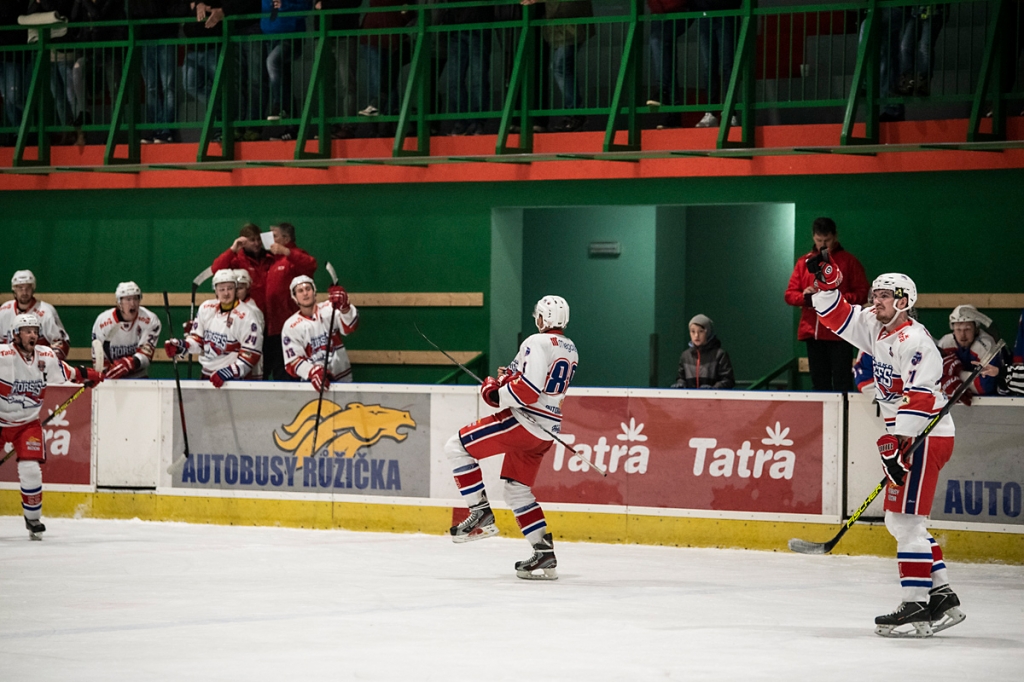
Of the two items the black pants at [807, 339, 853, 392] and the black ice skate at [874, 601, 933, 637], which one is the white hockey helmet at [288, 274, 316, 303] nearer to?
the black pants at [807, 339, 853, 392]

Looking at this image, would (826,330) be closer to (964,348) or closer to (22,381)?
(964,348)

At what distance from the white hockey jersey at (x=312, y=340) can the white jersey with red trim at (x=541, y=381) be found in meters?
3.28

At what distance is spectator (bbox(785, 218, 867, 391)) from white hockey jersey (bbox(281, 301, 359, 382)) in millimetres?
3762

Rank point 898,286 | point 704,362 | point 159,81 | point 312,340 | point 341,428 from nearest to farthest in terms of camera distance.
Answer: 1. point 898,286
2. point 704,362
3. point 341,428
4. point 312,340
5. point 159,81

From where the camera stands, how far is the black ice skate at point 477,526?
30.7ft

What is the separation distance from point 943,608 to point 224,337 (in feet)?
23.2

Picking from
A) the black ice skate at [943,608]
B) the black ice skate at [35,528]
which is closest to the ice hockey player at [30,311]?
the black ice skate at [35,528]

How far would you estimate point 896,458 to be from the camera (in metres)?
7.33

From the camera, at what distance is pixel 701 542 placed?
10586 mm

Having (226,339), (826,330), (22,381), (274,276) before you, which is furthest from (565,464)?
(22,381)

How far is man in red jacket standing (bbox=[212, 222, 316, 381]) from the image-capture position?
13.1 meters

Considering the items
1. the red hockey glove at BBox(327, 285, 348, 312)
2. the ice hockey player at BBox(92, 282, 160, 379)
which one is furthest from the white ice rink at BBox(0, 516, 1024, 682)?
the ice hockey player at BBox(92, 282, 160, 379)

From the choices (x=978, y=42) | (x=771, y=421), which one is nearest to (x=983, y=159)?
(x=978, y=42)

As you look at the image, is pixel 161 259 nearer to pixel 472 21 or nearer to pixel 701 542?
pixel 472 21
